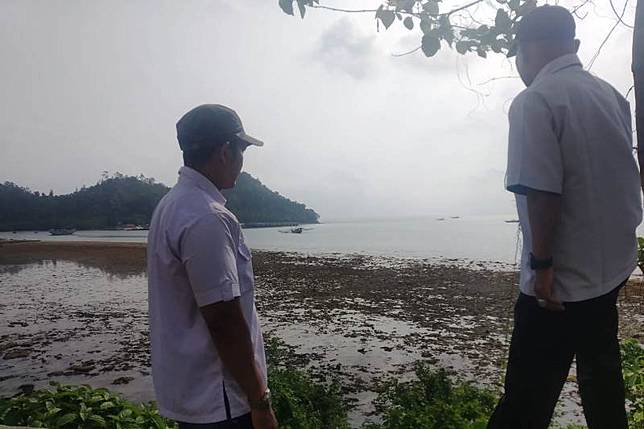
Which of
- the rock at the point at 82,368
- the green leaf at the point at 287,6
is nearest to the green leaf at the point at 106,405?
the green leaf at the point at 287,6

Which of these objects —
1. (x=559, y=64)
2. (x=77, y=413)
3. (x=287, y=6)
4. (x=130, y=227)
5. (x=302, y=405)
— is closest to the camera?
(x=559, y=64)

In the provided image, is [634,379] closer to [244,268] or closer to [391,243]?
[244,268]

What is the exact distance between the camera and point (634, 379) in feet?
11.0

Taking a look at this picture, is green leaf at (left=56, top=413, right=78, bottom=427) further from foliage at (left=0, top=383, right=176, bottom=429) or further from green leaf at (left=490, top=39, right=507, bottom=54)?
green leaf at (left=490, top=39, right=507, bottom=54)

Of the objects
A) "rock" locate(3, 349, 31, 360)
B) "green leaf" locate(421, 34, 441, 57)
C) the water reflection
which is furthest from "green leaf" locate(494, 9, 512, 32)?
the water reflection

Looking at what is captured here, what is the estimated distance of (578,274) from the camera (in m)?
1.82

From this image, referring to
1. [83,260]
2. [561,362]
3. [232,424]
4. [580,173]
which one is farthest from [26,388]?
[83,260]

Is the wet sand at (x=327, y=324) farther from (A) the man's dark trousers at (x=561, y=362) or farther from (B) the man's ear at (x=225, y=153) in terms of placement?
(B) the man's ear at (x=225, y=153)

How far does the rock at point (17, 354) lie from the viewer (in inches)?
413

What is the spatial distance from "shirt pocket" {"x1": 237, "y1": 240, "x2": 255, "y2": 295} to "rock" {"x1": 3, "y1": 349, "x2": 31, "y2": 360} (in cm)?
1115

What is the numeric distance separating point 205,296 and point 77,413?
2.34 m

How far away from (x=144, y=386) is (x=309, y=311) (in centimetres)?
759

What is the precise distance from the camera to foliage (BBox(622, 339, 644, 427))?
3169 mm

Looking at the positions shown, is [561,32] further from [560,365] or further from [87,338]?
[87,338]
